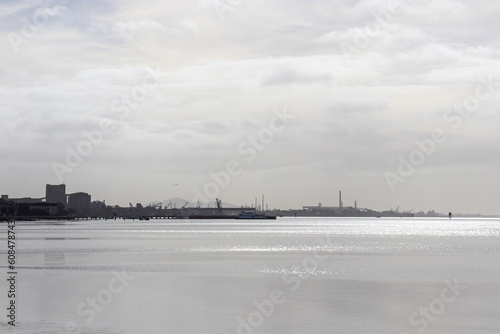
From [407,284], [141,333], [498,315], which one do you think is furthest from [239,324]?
[407,284]

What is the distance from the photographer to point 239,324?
4297cm

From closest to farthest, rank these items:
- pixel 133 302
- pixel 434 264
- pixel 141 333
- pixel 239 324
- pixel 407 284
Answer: pixel 141 333 < pixel 239 324 < pixel 133 302 < pixel 407 284 < pixel 434 264

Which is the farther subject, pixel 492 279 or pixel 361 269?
pixel 361 269

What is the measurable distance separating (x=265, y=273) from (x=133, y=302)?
26.1 m

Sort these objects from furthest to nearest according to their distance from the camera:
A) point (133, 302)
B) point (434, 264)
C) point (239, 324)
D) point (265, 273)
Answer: point (434, 264) < point (265, 273) < point (133, 302) < point (239, 324)

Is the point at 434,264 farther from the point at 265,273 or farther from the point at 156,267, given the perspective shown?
the point at 156,267

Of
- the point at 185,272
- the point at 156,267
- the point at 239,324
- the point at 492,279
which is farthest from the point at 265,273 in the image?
the point at 239,324

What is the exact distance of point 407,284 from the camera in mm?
64750

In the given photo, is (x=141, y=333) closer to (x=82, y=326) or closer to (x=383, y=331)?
(x=82, y=326)

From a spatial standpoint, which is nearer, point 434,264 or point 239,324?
point 239,324

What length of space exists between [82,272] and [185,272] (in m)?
10.7

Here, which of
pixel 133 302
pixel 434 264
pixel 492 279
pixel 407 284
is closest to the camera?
pixel 133 302

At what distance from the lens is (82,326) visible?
41.2 meters

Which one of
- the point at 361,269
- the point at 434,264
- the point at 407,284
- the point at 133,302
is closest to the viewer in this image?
the point at 133,302
